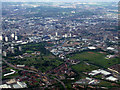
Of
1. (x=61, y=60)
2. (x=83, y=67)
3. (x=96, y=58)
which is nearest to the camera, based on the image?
(x=83, y=67)

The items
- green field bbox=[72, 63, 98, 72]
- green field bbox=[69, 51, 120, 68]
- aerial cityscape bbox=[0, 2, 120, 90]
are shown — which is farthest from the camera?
green field bbox=[69, 51, 120, 68]

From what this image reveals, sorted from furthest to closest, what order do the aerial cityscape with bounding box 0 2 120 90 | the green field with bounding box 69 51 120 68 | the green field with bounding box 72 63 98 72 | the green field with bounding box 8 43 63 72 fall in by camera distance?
the green field with bounding box 69 51 120 68 < the green field with bounding box 8 43 63 72 < the green field with bounding box 72 63 98 72 < the aerial cityscape with bounding box 0 2 120 90

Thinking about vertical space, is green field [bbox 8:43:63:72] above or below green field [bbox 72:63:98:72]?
above

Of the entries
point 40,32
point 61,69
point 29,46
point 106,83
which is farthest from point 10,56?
point 40,32

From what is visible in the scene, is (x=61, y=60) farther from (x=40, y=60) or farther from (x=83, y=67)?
(x=83, y=67)

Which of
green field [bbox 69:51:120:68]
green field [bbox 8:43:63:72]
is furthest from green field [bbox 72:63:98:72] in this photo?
green field [bbox 8:43:63:72]

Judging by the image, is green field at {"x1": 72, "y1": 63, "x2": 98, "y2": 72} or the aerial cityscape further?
green field at {"x1": 72, "y1": 63, "x2": 98, "y2": 72}

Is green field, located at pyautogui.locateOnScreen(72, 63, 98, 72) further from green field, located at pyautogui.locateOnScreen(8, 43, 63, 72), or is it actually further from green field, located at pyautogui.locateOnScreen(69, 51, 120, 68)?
green field, located at pyautogui.locateOnScreen(8, 43, 63, 72)

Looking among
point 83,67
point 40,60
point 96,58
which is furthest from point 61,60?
point 96,58

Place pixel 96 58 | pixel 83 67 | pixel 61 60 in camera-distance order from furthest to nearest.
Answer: pixel 96 58 → pixel 61 60 → pixel 83 67
